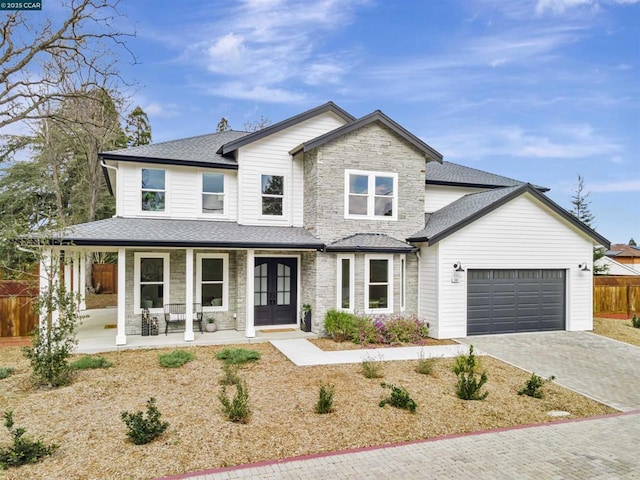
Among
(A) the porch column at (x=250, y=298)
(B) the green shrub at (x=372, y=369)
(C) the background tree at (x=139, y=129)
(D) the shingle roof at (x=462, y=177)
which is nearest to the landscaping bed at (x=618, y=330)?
(D) the shingle roof at (x=462, y=177)

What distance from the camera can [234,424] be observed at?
638cm

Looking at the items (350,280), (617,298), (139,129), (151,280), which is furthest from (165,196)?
(139,129)

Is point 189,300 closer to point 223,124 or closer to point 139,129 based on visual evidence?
point 139,129

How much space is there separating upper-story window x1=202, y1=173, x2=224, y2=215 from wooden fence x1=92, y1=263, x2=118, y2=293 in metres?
15.0

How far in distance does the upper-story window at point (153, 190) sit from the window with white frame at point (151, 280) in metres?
1.75

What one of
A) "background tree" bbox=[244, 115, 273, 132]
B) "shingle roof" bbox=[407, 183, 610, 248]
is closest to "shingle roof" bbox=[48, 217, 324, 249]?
"shingle roof" bbox=[407, 183, 610, 248]

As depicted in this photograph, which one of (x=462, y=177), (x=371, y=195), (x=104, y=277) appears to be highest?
(x=462, y=177)

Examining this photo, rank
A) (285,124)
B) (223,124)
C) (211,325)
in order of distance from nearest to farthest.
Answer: (211,325)
(285,124)
(223,124)

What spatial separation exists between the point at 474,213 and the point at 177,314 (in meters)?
10.5

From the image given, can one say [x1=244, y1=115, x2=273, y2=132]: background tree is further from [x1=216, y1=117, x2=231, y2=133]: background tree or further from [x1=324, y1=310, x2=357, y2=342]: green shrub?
[x1=324, y1=310, x2=357, y2=342]: green shrub

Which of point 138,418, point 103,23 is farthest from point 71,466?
point 103,23

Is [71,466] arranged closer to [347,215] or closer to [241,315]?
[241,315]

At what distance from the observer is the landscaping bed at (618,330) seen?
14352 millimetres

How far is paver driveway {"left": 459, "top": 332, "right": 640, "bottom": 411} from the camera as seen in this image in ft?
28.5
